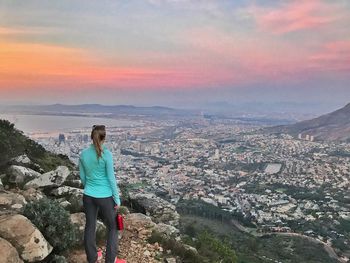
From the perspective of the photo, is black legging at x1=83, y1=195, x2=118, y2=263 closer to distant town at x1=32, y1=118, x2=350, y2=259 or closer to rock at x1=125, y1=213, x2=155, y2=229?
rock at x1=125, y1=213, x2=155, y2=229

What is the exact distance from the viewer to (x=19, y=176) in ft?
30.5

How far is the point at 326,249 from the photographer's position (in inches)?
1410

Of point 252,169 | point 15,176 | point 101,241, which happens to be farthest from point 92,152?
point 252,169

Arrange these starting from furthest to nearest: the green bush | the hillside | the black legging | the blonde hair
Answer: the hillside → the green bush → the black legging → the blonde hair

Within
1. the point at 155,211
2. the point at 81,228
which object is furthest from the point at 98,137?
the point at 155,211

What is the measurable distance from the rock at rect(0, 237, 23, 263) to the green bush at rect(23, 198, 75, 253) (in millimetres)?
729

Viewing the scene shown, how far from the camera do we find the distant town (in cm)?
4840

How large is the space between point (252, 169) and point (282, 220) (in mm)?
40744

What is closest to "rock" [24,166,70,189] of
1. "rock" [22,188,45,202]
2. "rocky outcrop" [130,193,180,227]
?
"rock" [22,188,45,202]

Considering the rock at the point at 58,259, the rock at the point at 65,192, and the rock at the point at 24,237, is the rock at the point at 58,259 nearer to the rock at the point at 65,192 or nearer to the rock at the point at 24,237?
the rock at the point at 24,237

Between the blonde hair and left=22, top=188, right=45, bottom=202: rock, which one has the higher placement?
the blonde hair

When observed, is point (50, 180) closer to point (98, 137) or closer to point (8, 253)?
point (8, 253)

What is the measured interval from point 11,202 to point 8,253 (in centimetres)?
210

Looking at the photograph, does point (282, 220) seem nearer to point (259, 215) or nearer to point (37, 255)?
point (259, 215)
